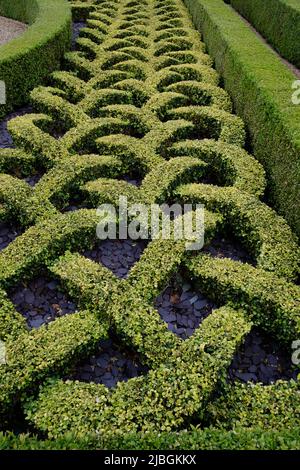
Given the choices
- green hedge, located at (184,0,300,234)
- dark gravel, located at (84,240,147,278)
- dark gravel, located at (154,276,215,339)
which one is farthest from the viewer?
green hedge, located at (184,0,300,234)

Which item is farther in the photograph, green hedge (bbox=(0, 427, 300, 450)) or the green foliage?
the green foliage

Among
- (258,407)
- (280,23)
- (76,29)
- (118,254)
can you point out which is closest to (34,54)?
(76,29)

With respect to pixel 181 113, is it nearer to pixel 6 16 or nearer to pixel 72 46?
pixel 72 46

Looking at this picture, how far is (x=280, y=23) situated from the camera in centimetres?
1092

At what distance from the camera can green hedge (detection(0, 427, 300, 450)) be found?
9.84ft

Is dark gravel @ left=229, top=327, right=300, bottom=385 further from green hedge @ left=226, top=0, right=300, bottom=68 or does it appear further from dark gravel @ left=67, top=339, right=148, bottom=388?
green hedge @ left=226, top=0, right=300, bottom=68

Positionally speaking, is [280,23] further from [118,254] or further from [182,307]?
[182,307]

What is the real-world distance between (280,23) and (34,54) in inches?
252

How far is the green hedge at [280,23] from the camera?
1010 cm

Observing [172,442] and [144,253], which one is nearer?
[172,442]

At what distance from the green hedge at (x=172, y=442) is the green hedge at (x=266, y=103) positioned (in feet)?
10.4

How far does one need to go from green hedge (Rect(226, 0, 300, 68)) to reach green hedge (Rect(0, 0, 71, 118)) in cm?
557

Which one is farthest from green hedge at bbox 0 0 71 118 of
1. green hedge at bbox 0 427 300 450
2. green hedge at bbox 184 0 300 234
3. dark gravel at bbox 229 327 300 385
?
green hedge at bbox 0 427 300 450
